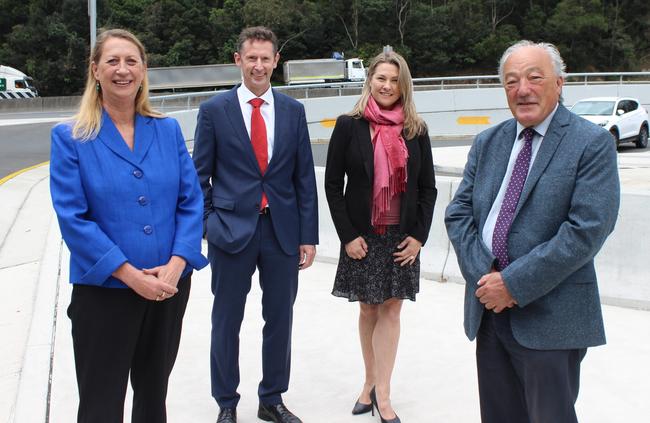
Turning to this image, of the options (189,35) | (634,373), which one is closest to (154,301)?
(634,373)

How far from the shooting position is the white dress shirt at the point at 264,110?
3.90 m

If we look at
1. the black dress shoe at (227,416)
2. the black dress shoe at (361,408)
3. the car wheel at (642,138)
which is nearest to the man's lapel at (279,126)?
the black dress shoe at (227,416)

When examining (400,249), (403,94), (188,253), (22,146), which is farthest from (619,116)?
(188,253)

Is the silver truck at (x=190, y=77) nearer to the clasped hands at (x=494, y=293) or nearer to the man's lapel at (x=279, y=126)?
the man's lapel at (x=279, y=126)

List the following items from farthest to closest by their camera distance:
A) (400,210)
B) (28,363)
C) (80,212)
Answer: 1. (28,363)
2. (400,210)
3. (80,212)

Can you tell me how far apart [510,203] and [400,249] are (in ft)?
3.99

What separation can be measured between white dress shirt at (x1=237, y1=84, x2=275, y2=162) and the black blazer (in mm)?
366

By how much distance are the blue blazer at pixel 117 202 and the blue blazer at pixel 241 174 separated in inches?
29.6

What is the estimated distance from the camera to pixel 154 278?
2816 millimetres

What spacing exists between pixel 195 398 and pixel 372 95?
7.19 feet

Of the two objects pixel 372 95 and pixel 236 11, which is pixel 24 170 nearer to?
pixel 372 95

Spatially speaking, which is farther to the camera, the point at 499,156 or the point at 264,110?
the point at 264,110

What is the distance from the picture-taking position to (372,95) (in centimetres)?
394

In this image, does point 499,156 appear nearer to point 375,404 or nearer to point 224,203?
point 224,203
